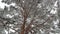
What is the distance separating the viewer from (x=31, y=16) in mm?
7406

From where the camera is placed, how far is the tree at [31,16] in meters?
7.16

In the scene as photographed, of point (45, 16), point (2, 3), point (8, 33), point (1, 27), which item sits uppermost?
point (2, 3)

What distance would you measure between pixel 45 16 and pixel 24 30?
1.31m

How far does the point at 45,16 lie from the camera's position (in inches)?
291

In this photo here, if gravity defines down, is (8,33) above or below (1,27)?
below

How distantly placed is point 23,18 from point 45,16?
1.20 m

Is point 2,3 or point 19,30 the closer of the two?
point 2,3

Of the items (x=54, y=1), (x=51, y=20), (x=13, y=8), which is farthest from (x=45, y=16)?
(x=13, y=8)

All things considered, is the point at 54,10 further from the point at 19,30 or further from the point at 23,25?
the point at 19,30

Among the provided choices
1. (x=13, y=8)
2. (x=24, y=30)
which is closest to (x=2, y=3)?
(x=13, y=8)

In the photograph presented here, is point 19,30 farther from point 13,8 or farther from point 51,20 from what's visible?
point 51,20

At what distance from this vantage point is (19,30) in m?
8.05

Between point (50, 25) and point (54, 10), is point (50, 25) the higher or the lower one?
the lower one

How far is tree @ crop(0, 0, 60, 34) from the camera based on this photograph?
23.5 ft
